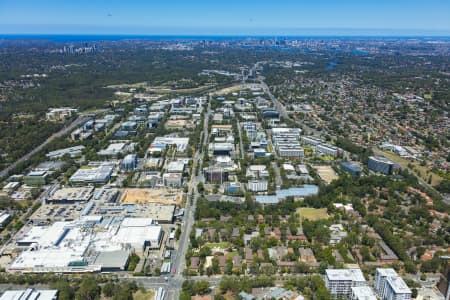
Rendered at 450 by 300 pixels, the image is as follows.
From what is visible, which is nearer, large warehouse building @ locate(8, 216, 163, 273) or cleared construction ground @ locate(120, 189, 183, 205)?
large warehouse building @ locate(8, 216, 163, 273)

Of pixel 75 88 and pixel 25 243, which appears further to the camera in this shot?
pixel 75 88

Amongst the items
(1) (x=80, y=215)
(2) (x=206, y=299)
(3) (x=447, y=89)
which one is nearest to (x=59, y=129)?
(1) (x=80, y=215)

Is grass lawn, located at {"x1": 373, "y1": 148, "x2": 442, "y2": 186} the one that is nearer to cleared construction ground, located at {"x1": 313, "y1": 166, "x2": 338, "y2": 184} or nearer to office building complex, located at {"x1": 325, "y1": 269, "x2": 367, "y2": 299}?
cleared construction ground, located at {"x1": 313, "y1": 166, "x2": 338, "y2": 184}

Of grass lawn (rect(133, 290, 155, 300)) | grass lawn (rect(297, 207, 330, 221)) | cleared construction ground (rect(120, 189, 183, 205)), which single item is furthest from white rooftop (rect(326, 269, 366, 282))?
cleared construction ground (rect(120, 189, 183, 205))

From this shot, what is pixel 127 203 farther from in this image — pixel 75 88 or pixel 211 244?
pixel 75 88

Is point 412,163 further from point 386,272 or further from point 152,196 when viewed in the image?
point 152,196
